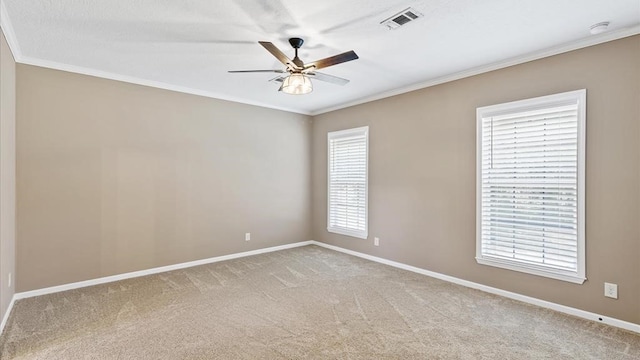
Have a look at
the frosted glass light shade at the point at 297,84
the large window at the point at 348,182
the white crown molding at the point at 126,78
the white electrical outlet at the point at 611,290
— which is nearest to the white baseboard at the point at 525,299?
the white electrical outlet at the point at 611,290

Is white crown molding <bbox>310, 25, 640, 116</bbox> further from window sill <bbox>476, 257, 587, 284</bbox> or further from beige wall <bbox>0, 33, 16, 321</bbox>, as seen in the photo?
beige wall <bbox>0, 33, 16, 321</bbox>

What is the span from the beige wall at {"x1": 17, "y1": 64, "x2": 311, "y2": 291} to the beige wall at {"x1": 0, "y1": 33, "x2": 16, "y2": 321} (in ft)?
0.58

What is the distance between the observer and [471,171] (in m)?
3.94

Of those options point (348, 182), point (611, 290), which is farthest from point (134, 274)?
point (611, 290)

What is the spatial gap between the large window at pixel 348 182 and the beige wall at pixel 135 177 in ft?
2.78

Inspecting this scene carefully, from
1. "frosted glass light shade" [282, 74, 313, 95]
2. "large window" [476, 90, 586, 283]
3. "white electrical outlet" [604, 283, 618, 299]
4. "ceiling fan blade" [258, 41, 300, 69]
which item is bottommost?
"white electrical outlet" [604, 283, 618, 299]

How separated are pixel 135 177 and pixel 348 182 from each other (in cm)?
327

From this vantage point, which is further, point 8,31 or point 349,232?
point 349,232

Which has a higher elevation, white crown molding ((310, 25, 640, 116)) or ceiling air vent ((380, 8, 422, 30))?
ceiling air vent ((380, 8, 422, 30))

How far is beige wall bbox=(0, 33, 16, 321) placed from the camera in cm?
283

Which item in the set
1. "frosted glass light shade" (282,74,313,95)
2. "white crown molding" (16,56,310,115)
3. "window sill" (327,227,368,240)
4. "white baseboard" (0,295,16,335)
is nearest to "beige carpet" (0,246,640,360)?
"white baseboard" (0,295,16,335)

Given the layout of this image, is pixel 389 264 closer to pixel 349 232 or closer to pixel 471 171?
pixel 349 232

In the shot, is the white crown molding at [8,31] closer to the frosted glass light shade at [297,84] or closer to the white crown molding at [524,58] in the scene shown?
the frosted glass light shade at [297,84]

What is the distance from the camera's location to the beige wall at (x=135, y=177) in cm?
362
